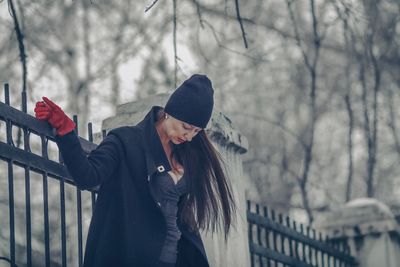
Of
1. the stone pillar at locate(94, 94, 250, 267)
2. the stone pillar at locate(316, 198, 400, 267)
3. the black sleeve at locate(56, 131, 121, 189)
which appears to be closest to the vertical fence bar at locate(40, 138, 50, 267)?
the black sleeve at locate(56, 131, 121, 189)

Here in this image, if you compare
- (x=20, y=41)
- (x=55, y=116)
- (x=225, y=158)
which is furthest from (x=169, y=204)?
(x=20, y=41)

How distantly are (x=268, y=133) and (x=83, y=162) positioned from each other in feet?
44.3

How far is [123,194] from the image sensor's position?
3.77 metres

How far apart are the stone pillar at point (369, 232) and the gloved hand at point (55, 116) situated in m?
4.61

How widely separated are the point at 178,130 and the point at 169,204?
1.05ft

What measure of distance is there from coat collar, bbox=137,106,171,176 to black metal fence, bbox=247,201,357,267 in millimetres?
2030

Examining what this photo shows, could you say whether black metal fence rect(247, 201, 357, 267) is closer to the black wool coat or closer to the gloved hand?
the black wool coat

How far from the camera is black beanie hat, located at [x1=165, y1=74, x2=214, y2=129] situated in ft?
12.9

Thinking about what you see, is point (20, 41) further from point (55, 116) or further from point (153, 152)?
point (55, 116)

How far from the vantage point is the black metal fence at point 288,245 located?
6.05 m

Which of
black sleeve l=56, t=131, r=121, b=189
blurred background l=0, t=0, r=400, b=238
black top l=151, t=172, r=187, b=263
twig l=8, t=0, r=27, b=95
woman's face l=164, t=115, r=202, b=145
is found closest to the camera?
black sleeve l=56, t=131, r=121, b=189

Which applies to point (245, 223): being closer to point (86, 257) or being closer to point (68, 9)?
point (86, 257)

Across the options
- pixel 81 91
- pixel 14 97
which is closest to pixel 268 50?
pixel 81 91

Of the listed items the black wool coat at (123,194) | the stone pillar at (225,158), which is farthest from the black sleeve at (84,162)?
the stone pillar at (225,158)
